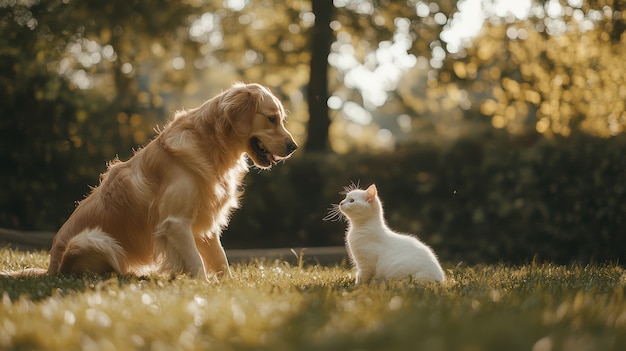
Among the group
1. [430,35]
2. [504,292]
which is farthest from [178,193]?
[430,35]

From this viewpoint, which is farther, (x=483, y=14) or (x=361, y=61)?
(x=361, y=61)

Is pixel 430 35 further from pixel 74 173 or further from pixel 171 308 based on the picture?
pixel 171 308

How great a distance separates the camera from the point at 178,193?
18.0 feet

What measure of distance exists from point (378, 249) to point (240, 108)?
1698mm

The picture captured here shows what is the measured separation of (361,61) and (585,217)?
7.72 m

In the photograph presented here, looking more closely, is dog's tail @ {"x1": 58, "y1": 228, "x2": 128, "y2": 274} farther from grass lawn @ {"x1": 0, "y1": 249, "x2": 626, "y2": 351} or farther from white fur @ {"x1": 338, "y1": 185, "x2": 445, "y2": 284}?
white fur @ {"x1": 338, "y1": 185, "x2": 445, "y2": 284}

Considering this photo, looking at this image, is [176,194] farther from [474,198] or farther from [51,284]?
[474,198]

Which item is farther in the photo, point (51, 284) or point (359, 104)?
point (359, 104)

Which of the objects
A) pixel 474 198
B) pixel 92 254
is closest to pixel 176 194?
pixel 92 254

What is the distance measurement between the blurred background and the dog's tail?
229 inches

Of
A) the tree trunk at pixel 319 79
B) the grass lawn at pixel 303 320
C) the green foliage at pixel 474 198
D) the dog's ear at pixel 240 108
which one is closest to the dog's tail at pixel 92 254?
the grass lawn at pixel 303 320

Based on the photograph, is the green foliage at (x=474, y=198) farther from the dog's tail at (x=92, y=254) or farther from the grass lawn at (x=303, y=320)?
the dog's tail at (x=92, y=254)

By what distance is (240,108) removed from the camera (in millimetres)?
5793

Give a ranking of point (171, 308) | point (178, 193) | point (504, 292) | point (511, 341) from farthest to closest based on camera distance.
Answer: point (178, 193)
point (504, 292)
point (171, 308)
point (511, 341)
